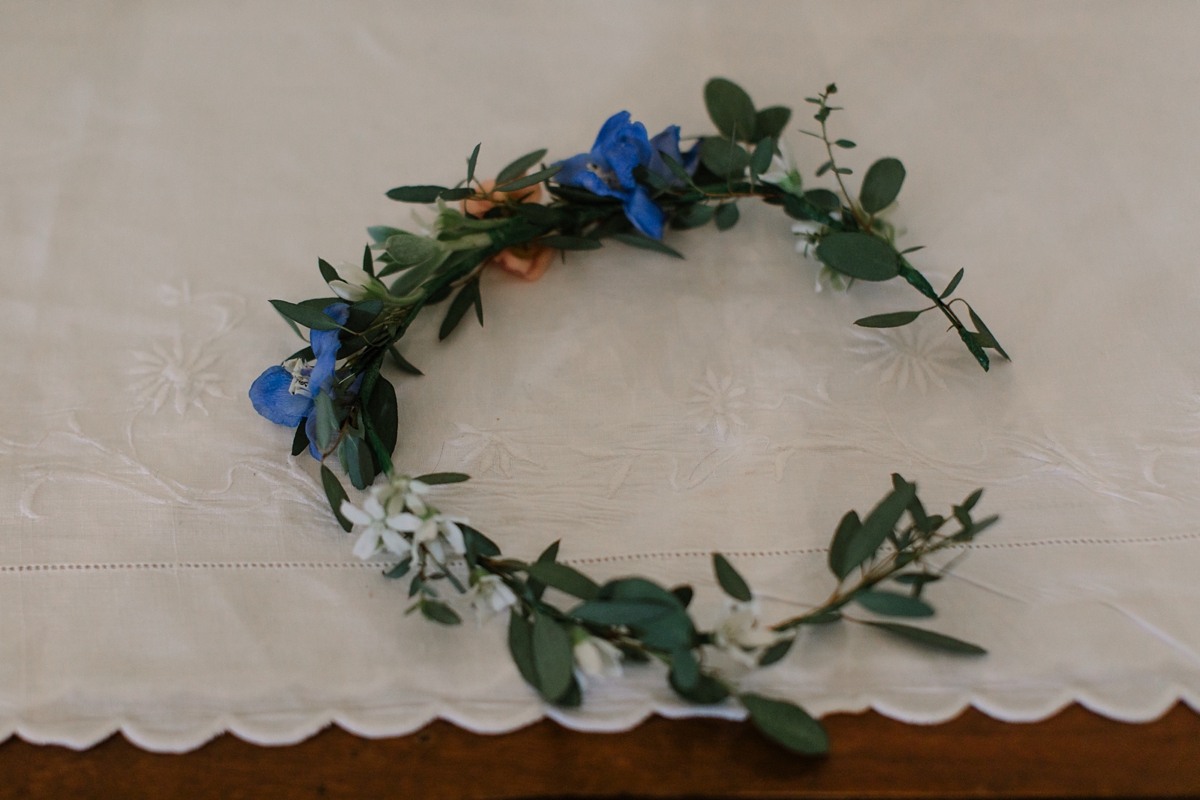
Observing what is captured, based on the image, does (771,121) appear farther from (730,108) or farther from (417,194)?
(417,194)

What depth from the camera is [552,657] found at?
0.51 meters

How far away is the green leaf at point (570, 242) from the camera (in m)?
0.75

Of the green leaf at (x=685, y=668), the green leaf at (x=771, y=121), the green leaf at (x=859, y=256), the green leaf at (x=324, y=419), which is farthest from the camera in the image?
the green leaf at (x=771, y=121)

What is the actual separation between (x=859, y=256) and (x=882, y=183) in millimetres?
81

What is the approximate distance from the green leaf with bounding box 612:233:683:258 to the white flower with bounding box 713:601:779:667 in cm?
37

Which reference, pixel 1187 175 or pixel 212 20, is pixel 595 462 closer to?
pixel 1187 175

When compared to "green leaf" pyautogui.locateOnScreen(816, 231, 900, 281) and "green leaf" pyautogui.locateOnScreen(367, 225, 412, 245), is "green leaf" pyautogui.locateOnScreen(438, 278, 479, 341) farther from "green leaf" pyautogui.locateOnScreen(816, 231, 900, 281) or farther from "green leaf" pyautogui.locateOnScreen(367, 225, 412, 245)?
"green leaf" pyautogui.locateOnScreen(816, 231, 900, 281)

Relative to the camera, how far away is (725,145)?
2.53 ft

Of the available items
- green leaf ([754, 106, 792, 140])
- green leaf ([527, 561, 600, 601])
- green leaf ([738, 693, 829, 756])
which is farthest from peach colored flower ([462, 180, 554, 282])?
green leaf ([738, 693, 829, 756])

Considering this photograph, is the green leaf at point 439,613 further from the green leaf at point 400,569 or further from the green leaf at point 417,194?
the green leaf at point 417,194

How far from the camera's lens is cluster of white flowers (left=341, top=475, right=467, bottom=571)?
529mm

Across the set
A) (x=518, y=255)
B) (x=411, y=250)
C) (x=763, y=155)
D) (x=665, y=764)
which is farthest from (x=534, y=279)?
(x=665, y=764)

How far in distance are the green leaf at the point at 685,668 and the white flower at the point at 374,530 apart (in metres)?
0.20

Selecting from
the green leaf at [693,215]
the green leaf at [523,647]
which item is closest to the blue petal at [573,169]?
the green leaf at [693,215]
